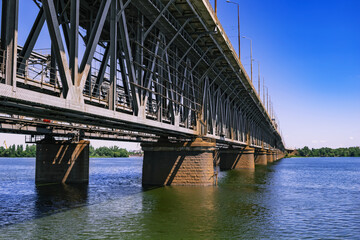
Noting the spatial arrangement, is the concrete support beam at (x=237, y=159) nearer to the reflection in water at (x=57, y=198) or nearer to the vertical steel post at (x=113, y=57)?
the reflection in water at (x=57, y=198)

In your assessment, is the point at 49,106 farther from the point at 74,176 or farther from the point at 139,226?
the point at 74,176

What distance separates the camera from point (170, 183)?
35219 mm

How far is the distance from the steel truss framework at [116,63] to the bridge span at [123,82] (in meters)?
0.05

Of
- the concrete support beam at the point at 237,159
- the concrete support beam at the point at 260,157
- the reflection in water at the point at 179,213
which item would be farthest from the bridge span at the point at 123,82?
the concrete support beam at the point at 260,157

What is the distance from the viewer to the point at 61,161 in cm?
4044

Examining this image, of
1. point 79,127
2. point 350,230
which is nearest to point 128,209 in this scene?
point 350,230

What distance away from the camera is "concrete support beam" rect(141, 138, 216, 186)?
3512cm

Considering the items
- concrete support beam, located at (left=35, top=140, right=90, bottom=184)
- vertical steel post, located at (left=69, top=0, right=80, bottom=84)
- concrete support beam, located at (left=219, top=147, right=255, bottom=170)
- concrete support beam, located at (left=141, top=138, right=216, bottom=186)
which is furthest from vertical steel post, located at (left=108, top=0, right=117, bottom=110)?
concrete support beam, located at (left=219, top=147, right=255, bottom=170)

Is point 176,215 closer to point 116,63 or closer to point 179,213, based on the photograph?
point 179,213

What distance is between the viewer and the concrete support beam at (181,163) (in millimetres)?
35125

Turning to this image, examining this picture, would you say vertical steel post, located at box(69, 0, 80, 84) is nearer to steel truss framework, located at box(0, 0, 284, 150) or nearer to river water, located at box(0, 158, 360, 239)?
steel truss framework, located at box(0, 0, 284, 150)

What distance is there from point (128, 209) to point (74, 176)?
756 inches

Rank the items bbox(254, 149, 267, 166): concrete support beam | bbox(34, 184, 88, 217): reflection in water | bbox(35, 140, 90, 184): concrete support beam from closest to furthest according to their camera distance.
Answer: bbox(34, 184, 88, 217): reflection in water → bbox(35, 140, 90, 184): concrete support beam → bbox(254, 149, 267, 166): concrete support beam

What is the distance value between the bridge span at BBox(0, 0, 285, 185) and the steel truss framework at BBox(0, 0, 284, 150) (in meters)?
0.05
